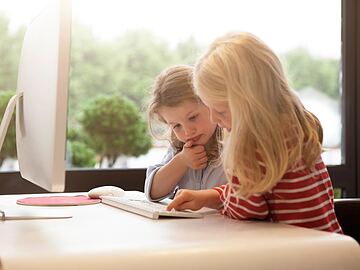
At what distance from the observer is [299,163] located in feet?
4.18

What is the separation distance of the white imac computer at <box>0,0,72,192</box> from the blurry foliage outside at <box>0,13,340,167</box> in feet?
4.31

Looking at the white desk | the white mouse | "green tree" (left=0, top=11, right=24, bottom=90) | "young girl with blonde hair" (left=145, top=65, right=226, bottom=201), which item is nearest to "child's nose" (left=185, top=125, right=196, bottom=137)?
"young girl with blonde hair" (left=145, top=65, right=226, bottom=201)

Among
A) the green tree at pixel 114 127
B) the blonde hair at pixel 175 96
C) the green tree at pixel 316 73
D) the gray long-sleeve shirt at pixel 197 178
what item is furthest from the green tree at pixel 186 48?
the gray long-sleeve shirt at pixel 197 178

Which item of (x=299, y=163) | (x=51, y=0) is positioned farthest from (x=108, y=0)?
(x=299, y=163)

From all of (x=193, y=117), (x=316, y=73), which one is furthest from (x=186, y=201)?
(x=316, y=73)

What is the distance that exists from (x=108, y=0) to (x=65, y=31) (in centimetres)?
184

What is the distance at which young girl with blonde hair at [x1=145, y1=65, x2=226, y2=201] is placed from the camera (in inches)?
69.7

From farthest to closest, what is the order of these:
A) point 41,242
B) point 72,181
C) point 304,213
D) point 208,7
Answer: point 208,7
point 72,181
point 304,213
point 41,242

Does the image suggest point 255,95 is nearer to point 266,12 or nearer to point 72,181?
point 72,181

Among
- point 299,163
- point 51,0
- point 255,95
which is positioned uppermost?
point 51,0

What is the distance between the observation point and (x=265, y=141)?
4.06ft

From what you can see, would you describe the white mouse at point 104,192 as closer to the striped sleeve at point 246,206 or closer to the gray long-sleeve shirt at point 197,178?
the gray long-sleeve shirt at point 197,178

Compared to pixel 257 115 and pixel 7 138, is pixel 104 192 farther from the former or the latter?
pixel 7 138

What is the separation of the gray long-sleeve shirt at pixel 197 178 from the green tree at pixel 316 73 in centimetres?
150
